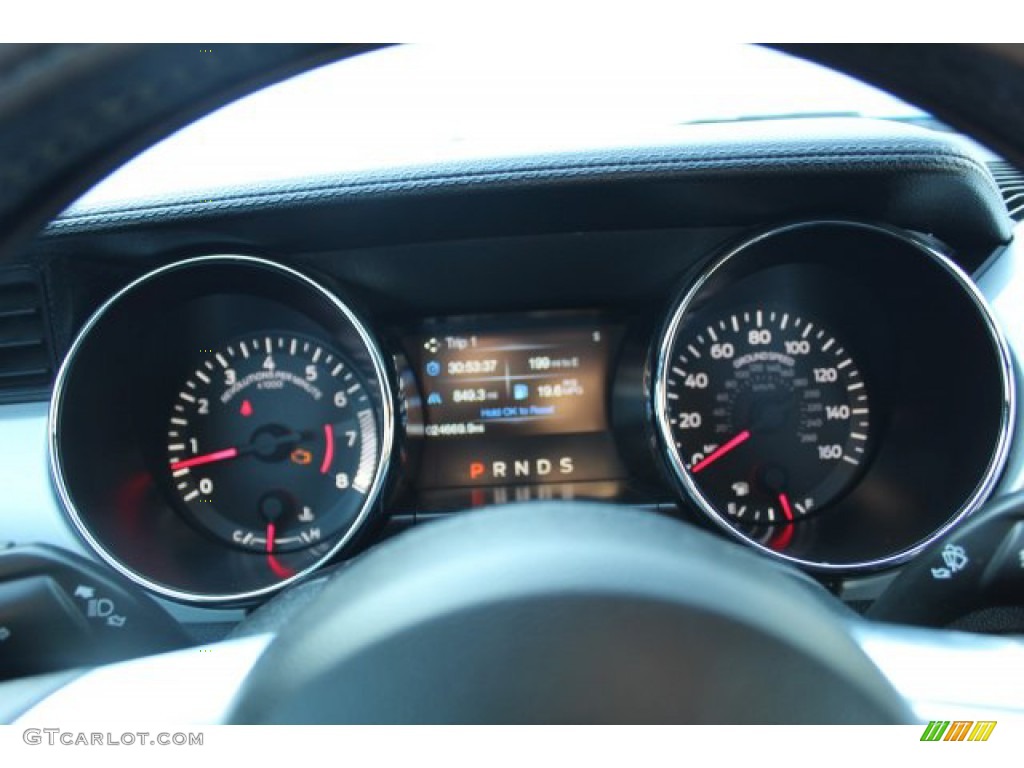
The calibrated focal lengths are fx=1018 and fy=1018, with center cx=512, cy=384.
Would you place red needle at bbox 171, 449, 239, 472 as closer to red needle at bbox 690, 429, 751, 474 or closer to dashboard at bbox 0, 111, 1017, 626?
dashboard at bbox 0, 111, 1017, 626

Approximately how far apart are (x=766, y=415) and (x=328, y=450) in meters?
1.09

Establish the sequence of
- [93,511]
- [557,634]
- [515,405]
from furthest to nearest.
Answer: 1. [515,405]
2. [93,511]
3. [557,634]

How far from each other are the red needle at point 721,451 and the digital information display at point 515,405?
0.69ft

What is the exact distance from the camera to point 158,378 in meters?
2.53

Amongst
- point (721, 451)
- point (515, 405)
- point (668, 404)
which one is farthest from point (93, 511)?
point (721, 451)

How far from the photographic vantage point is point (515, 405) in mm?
2551

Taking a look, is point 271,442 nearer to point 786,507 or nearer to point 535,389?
point 535,389

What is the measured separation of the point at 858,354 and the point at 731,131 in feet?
2.40

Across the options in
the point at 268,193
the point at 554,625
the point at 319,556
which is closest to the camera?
the point at 554,625

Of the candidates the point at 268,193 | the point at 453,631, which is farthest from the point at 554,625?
the point at 268,193

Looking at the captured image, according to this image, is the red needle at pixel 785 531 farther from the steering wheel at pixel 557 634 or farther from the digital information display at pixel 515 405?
the steering wheel at pixel 557 634

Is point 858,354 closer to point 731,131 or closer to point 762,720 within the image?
point 731,131

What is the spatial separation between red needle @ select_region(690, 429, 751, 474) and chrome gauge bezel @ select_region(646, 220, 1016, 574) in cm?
8

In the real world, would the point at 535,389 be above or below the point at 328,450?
above
